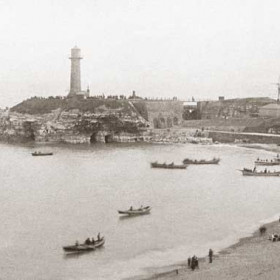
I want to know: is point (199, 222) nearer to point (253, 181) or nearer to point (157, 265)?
point (157, 265)

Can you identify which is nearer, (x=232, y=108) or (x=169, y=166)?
(x=169, y=166)

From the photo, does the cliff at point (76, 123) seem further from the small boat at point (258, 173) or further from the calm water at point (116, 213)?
the small boat at point (258, 173)

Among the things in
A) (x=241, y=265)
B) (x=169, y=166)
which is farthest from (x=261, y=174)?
(x=241, y=265)

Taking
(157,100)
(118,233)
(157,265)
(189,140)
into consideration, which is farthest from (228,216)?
(157,100)

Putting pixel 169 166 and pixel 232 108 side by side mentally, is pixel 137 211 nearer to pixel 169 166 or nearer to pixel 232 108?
pixel 169 166

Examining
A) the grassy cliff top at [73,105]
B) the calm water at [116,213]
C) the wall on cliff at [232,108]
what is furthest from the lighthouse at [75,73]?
the calm water at [116,213]

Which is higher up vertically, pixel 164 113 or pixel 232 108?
pixel 232 108
